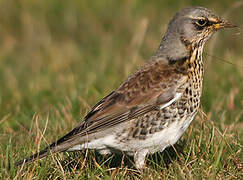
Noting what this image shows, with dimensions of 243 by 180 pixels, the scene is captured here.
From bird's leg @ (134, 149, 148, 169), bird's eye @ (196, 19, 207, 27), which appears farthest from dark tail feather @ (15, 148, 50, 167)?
bird's eye @ (196, 19, 207, 27)

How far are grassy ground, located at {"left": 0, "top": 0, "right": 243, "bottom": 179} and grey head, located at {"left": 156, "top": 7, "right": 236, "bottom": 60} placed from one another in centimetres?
58

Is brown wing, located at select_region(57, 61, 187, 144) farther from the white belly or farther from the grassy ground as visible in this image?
the grassy ground

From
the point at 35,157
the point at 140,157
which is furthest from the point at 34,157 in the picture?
the point at 140,157

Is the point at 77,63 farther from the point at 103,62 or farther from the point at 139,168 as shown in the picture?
the point at 139,168

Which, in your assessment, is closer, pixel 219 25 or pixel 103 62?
pixel 219 25

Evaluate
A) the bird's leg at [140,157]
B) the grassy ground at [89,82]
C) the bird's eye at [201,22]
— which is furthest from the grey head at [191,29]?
the bird's leg at [140,157]

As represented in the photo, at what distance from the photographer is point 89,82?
7098 mm

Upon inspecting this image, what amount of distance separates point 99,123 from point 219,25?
1509mm

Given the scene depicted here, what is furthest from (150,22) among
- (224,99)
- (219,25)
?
(219,25)

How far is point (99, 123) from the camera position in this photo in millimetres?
4625

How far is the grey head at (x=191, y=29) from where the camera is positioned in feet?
16.0

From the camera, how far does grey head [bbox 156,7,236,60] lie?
4.88 m

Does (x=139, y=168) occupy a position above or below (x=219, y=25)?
below

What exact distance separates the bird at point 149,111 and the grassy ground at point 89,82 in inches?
6.2
